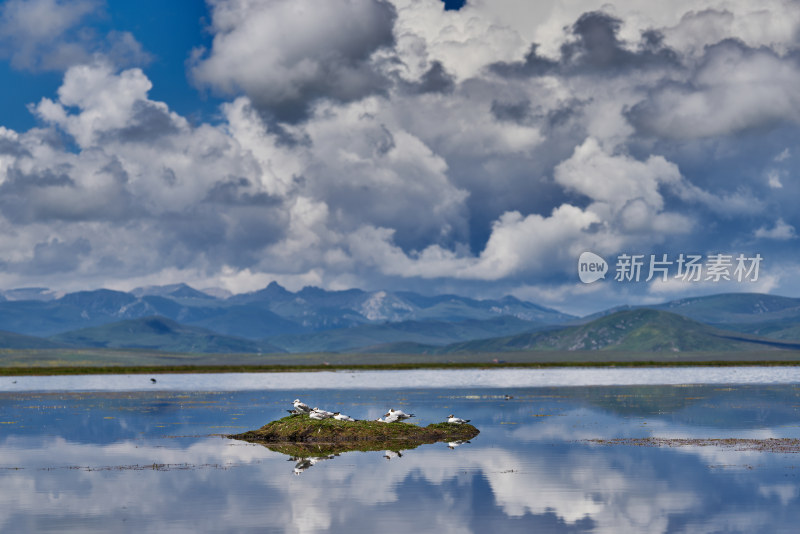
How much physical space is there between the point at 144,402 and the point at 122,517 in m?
73.0

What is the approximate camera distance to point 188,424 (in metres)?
72.9

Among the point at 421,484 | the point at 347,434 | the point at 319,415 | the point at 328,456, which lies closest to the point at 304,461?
the point at 328,456

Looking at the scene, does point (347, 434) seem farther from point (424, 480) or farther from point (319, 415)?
point (424, 480)

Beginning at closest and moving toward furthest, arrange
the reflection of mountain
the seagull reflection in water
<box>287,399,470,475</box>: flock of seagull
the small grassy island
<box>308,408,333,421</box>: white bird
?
the reflection of mountain
the seagull reflection in water
<box>287,399,470,475</box>: flock of seagull
the small grassy island
<box>308,408,333,421</box>: white bird

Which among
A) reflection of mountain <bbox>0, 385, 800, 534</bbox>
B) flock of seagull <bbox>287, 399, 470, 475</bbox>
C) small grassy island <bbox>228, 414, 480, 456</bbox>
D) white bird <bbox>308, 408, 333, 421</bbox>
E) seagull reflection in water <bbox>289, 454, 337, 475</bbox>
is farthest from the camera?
white bird <bbox>308, 408, 333, 421</bbox>

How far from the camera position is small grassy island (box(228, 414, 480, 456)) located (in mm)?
56938

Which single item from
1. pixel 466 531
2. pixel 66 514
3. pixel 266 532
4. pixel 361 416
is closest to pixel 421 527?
pixel 466 531

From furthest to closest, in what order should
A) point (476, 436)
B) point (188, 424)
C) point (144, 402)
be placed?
point (144, 402), point (188, 424), point (476, 436)

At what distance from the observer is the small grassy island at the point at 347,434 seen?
56938 millimetres

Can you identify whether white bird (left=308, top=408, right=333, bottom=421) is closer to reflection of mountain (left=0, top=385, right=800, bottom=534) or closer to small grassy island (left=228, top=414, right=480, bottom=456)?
small grassy island (left=228, top=414, right=480, bottom=456)

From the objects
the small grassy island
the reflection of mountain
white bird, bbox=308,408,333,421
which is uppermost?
white bird, bbox=308,408,333,421

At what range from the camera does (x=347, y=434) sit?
58062mm

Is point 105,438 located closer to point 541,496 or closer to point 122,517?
point 122,517

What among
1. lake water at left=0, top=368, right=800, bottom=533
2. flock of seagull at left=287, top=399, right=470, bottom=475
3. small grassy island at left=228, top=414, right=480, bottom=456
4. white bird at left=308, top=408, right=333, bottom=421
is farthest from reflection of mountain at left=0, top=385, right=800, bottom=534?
white bird at left=308, top=408, right=333, bottom=421
